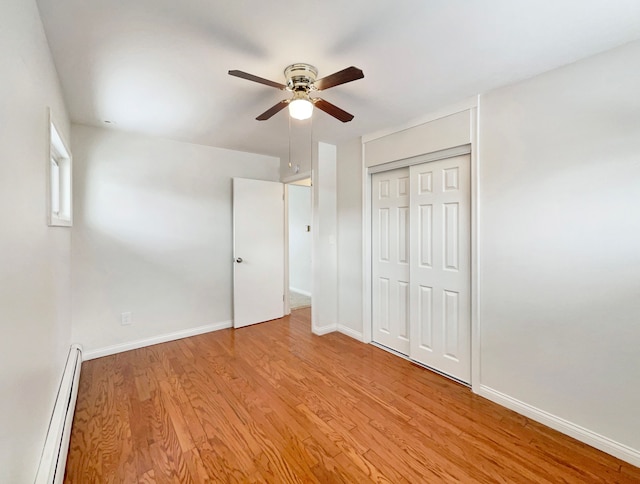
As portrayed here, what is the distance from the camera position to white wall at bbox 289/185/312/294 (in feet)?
18.5

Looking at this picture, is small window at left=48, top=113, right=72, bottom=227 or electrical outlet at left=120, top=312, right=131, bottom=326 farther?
electrical outlet at left=120, top=312, right=131, bottom=326

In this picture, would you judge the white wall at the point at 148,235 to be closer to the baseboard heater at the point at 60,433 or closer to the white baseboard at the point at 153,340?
the white baseboard at the point at 153,340

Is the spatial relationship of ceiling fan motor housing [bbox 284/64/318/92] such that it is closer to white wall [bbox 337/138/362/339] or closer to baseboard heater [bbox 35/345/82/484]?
white wall [bbox 337/138/362/339]

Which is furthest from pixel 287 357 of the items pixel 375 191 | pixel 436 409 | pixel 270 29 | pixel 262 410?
pixel 270 29

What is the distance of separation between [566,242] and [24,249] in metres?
2.86

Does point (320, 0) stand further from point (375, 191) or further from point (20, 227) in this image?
point (375, 191)

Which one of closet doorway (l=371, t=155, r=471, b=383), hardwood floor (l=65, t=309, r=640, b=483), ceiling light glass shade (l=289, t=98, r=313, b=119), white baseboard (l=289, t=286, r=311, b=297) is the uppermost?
ceiling light glass shade (l=289, t=98, r=313, b=119)

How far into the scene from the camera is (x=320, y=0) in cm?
130

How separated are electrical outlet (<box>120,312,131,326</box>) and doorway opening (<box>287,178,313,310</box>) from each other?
9.37ft

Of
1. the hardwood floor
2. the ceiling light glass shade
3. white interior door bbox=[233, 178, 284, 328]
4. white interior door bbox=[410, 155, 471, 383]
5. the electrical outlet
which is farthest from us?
white interior door bbox=[233, 178, 284, 328]

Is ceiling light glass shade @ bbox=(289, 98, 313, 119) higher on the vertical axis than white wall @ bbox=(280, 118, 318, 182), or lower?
lower

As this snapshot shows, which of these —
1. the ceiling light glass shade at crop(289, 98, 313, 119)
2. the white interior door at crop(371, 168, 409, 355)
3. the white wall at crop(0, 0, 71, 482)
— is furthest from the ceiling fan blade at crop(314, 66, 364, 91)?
the white interior door at crop(371, 168, 409, 355)

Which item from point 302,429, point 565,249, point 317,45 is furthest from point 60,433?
point 565,249

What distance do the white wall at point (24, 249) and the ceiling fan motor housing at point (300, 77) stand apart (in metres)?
1.22
